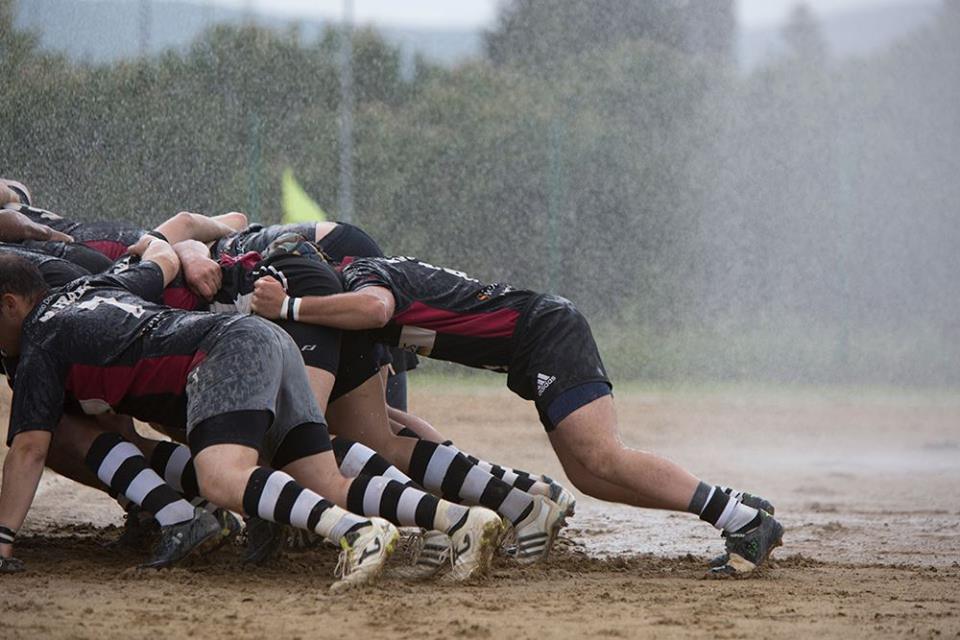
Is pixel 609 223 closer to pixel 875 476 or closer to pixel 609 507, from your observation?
pixel 875 476

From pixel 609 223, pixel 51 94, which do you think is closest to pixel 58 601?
pixel 51 94

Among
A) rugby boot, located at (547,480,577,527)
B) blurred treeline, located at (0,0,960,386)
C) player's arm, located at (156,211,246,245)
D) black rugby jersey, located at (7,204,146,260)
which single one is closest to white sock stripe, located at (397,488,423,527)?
rugby boot, located at (547,480,577,527)

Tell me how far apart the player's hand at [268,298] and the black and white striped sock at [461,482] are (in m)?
0.82

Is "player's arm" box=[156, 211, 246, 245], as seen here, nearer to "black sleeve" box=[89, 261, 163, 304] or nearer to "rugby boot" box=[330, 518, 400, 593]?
"black sleeve" box=[89, 261, 163, 304]

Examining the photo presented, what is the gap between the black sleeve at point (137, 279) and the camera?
4598 millimetres

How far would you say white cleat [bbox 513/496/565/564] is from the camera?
4.91 m

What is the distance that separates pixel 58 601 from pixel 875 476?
18.8 feet

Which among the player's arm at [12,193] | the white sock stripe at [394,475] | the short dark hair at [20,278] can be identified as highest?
the player's arm at [12,193]

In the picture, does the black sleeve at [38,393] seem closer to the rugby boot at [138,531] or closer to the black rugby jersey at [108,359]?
the black rugby jersey at [108,359]

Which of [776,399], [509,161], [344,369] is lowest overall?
[776,399]

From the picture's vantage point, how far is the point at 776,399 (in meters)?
12.6

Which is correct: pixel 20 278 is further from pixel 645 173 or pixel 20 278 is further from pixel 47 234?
pixel 645 173

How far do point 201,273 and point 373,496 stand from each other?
114 centimetres

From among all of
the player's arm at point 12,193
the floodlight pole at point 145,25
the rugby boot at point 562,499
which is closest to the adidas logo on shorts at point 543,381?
the rugby boot at point 562,499
